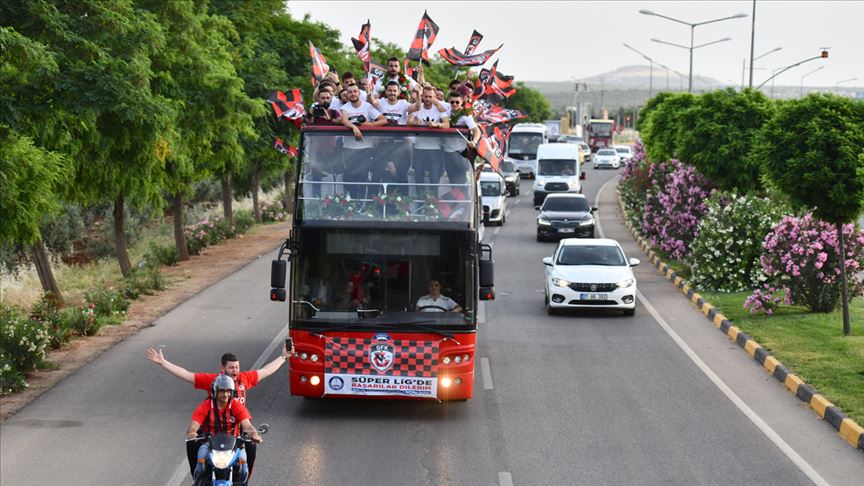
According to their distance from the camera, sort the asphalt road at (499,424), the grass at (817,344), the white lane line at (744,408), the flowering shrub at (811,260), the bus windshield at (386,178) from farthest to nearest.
A: 1. the flowering shrub at (811,260)
2. the grass at (817,344)
3. the bus windshield at (386,178)
4. the white lane line at (744,408)
5. the asphalt road at (499,424)

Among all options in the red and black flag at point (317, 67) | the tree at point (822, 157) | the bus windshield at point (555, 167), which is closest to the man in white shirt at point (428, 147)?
the red and black flag at point (317, 67)

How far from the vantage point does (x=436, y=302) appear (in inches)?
547

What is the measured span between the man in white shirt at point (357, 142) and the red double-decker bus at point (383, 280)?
0.06 feet

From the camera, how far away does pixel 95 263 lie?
1585 inches

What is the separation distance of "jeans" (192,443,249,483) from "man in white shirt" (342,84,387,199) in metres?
5.15

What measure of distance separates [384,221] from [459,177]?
3.68ft

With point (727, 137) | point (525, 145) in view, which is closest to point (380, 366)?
point (727, 137)

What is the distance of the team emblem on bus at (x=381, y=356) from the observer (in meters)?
13.8

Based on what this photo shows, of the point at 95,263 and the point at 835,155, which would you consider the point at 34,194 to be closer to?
the point at 835,155

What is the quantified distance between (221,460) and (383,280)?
5081mm

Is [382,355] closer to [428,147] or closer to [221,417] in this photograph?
[428,147]

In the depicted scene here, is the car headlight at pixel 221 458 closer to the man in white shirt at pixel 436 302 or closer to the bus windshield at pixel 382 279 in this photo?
the bus windshield at pixel 382 279

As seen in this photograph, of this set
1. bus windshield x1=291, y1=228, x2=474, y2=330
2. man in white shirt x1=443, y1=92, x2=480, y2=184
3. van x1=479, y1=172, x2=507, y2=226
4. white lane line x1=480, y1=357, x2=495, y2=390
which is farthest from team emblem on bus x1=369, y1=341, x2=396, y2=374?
van x1=479, y1=172, x2=507, y2=226

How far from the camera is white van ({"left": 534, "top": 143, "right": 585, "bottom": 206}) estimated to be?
51000 millimetres
